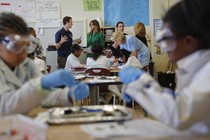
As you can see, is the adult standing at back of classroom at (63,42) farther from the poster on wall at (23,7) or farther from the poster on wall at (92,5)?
the poster on wall at (23,7)

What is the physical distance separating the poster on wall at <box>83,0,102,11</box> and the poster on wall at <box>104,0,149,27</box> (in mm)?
143

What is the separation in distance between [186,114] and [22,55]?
0.73 metres

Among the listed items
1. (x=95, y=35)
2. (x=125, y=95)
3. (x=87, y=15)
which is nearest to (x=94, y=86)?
(x=125, y=95)

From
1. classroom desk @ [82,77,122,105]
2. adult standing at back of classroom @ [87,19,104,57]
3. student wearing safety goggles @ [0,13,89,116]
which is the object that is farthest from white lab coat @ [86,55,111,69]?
student wearing safety goggles @ [0,13,89,116]

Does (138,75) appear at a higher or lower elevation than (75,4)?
lower

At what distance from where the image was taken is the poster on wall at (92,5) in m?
6.29

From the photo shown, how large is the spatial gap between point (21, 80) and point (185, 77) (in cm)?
72

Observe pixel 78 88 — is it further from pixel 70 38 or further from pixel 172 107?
pixel 70 38

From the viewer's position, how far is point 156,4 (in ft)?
20.5

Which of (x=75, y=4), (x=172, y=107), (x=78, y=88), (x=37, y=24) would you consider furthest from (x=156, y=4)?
(x=172, y=107)

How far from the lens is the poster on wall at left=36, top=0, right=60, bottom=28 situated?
20.6 feet

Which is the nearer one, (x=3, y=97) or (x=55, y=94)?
(x=3, y=97)

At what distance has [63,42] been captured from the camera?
5.58 meters

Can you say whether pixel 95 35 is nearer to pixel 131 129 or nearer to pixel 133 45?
pixel 133 45
